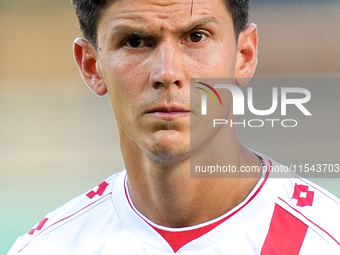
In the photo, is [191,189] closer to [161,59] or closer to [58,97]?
[161,59]

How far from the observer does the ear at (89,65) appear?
2.68 metres

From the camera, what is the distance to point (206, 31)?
2320 mm

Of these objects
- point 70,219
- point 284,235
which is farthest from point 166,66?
point 70,219

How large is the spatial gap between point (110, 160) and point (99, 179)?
4.52 ft

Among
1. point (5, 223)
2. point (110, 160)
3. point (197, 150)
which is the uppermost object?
point (197, 150)

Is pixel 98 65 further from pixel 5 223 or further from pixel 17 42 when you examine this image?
pixel 17 42

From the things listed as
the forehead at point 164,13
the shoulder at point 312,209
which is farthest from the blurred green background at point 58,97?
the forehead at point 164,13

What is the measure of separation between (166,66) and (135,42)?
29 centimetres

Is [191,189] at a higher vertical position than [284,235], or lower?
higher

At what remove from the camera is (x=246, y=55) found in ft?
8.86

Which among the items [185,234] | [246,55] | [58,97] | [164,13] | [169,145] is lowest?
[185,234]

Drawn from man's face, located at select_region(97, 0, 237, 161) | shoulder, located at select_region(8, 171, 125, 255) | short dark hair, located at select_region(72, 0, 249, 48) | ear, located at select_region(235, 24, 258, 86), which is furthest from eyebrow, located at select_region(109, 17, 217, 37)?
shoulder, located at select_region(8, 171, 125, 255)

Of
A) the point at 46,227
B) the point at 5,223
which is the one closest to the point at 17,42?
the point at 5,223

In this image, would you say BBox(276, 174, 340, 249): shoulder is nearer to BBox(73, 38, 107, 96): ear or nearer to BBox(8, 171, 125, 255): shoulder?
BBox(8, 171, 125, 255): shoulder
